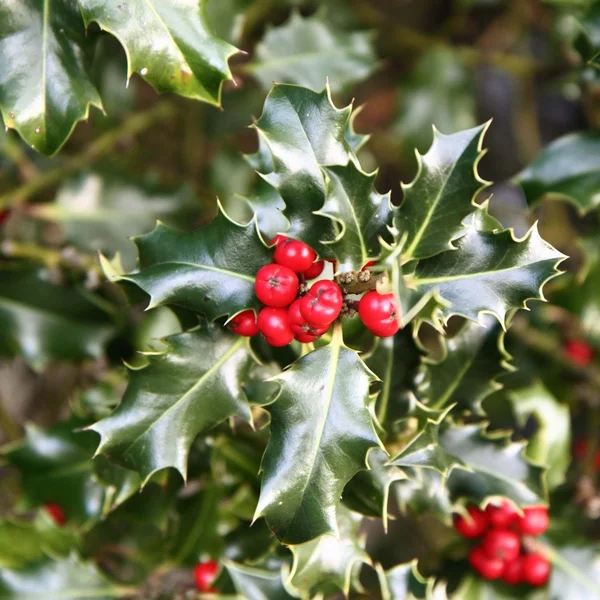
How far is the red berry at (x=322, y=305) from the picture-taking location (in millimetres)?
709

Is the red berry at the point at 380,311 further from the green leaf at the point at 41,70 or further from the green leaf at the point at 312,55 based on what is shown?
the green leaf at the point at 312,55

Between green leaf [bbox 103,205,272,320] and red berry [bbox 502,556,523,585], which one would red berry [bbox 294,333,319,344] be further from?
red berry [bbox 502,556,523,585]

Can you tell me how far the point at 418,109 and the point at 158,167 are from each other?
835 mm

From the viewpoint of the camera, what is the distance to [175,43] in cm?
85

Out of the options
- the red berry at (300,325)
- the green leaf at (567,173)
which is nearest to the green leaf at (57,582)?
the red berry at (300,325)

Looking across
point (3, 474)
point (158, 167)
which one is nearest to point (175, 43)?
point (158, 167)

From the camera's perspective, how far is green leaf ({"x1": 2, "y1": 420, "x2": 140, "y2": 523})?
1.24 metres

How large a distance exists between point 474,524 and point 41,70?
1.05m

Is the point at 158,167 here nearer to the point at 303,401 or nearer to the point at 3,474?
the point at 3,474

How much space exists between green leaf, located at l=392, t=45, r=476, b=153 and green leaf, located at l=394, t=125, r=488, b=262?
102 cm

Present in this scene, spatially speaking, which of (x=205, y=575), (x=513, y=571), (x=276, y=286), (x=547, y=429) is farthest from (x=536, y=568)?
(x=276, y=286)

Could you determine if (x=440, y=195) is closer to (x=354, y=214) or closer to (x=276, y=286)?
(x=354, y=214)

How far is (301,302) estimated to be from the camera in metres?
0.73

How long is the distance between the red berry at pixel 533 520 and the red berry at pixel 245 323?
2.16 feet
